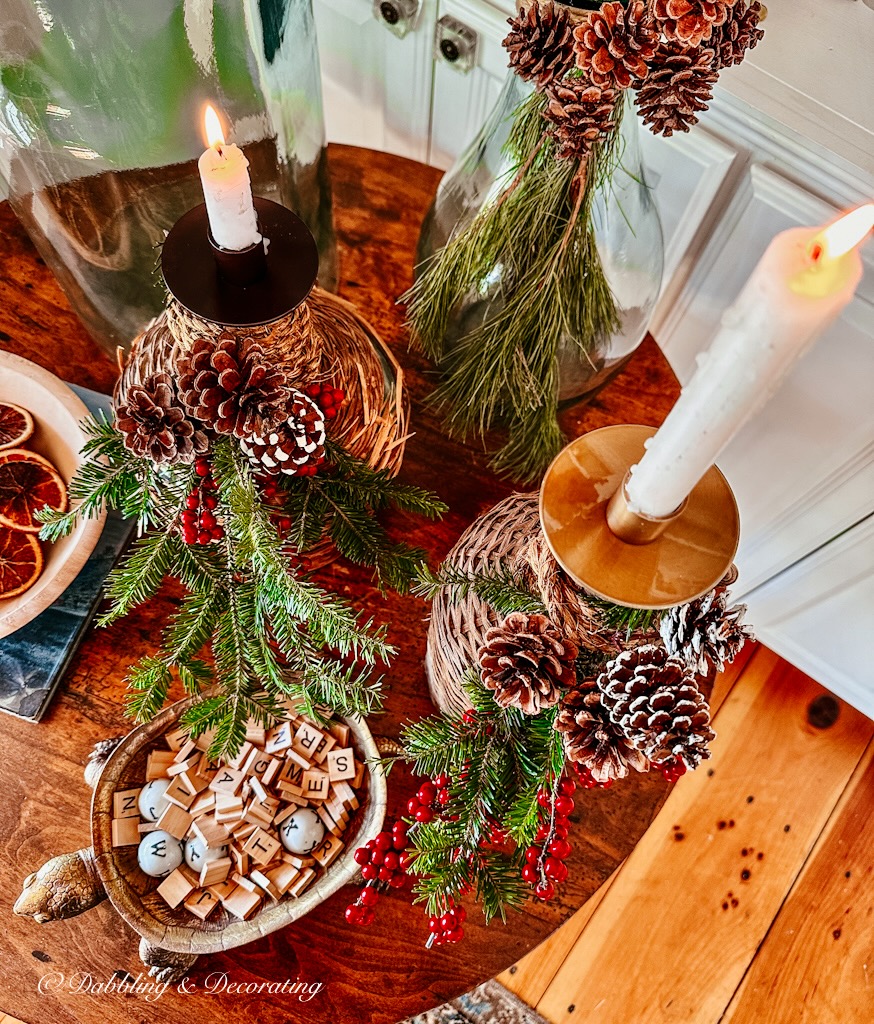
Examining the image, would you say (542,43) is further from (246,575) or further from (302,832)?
(302,832)

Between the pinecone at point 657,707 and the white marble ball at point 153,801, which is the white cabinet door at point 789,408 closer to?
the pinecone at point 657,707

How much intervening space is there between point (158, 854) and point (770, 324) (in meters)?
0.54

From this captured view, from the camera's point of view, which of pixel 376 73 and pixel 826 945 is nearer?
pixel 376 73

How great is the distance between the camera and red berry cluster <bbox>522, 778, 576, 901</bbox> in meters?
0.47

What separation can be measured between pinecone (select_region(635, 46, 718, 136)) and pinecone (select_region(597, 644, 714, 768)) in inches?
11.4

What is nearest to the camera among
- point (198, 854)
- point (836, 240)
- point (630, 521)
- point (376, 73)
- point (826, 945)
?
point (836, 240)

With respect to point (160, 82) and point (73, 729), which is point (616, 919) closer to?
point (73, 729)

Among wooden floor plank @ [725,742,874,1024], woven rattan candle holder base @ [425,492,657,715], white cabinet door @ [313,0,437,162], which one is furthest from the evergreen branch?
wooden floor plank @ [725,742,874,1024]

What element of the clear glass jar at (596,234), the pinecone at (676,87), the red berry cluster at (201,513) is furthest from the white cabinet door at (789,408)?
the red berry cluster at (201,513)

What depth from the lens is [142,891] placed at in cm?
57

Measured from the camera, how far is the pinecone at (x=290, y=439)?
44 centimetres

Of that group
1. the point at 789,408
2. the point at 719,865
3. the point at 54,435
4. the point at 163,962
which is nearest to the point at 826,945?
the point at 719,865

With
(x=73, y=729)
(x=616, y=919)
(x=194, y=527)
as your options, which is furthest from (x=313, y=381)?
(x=616, y=919)

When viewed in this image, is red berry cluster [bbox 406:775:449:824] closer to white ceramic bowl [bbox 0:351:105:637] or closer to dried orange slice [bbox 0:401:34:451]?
white ceramic bowl [bbox 0:351:105:637]
